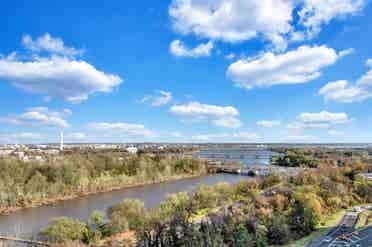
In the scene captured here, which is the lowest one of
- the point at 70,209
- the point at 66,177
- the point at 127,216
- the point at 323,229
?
the point at 70,209

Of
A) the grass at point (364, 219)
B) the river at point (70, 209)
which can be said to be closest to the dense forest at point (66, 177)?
the river at point (70, 209)

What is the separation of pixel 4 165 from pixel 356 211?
44086mm

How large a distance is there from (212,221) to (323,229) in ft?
36.2

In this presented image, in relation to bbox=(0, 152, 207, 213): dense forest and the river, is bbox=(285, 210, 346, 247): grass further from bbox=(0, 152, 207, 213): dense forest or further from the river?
bbox=(0, 152, 207, 213): dense forest

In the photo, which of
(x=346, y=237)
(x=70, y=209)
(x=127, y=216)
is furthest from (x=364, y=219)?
(x=70, y=209)

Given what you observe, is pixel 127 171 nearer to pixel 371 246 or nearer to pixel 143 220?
pixel 143 220

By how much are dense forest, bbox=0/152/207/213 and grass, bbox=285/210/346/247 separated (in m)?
32.8

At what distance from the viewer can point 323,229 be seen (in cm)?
2373

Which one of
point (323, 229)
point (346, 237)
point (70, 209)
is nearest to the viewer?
point (346, 237)

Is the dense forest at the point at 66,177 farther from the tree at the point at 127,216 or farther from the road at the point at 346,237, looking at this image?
the road at the point at 346,237

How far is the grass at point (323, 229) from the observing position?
20.5 metres

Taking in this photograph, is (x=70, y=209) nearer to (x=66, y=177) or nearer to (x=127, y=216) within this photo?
(x=66, y=177)

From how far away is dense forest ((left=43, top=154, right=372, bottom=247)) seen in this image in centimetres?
1788

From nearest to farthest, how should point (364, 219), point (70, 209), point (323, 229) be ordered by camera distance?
point (323, 229)
point (364, 219)
point (70, 209)
